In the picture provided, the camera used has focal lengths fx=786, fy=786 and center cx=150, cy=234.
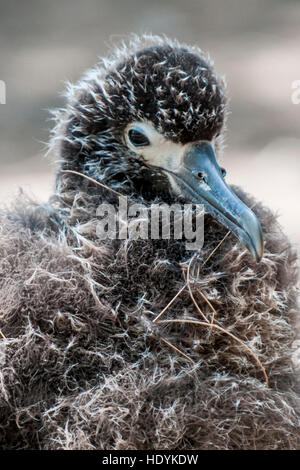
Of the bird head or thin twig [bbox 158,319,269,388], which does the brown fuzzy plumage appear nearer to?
thin twig [bbox 158,319,269,388]

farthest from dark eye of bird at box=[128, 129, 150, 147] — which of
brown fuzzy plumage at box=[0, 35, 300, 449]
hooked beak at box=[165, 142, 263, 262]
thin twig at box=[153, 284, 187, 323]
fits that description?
thin twig at box=[153, 284, 187, 323]

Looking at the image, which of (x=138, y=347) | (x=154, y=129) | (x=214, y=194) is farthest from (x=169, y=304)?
(x=154, y=129)

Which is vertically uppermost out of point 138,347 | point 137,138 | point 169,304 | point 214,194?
point 137,138

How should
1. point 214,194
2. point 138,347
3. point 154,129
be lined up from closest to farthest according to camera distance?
point 138,347 → point 214,194 → point 154,129

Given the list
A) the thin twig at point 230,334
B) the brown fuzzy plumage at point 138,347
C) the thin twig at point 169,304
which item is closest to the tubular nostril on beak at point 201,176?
the brown fuzzy plumage at point 138,347

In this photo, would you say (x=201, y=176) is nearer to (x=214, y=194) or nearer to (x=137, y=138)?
(x=214, y=194)
